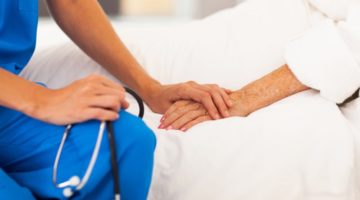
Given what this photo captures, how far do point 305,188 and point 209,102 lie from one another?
295 mm

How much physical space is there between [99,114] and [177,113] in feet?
1.35

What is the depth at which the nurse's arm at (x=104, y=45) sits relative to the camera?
128 centimetres

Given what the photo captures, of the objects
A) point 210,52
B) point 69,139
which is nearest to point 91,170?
point 69,139

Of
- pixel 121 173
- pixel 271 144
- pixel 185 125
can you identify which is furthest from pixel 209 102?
pixel 121 173

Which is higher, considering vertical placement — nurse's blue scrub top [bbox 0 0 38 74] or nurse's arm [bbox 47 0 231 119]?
nurse's blue scrub top [bbox 0 0 38 74]

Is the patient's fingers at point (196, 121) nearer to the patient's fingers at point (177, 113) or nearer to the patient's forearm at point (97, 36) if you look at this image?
the patient's fingers at point (177, 113)

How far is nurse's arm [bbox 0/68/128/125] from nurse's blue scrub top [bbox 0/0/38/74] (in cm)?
20

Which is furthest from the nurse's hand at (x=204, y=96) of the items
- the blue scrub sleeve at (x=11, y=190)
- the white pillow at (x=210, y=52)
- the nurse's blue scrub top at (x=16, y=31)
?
the blue scrub sleeve at (x=11, y=190)

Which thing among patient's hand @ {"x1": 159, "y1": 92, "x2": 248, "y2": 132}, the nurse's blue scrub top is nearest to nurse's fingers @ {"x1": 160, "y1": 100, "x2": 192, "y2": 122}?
patient's hand @ {"x1": 159, "y1": 92, "x2": 248, "y2": 132}

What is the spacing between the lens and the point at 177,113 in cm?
122

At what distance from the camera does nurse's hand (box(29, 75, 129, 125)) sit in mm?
822

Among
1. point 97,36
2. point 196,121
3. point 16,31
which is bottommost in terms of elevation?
point 196,121

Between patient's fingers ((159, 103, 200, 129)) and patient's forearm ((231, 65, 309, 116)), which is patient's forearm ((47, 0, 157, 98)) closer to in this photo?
patient's fingers ((159, 103, 200, 129))

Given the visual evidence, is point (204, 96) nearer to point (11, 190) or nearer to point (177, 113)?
point (177, 113)
